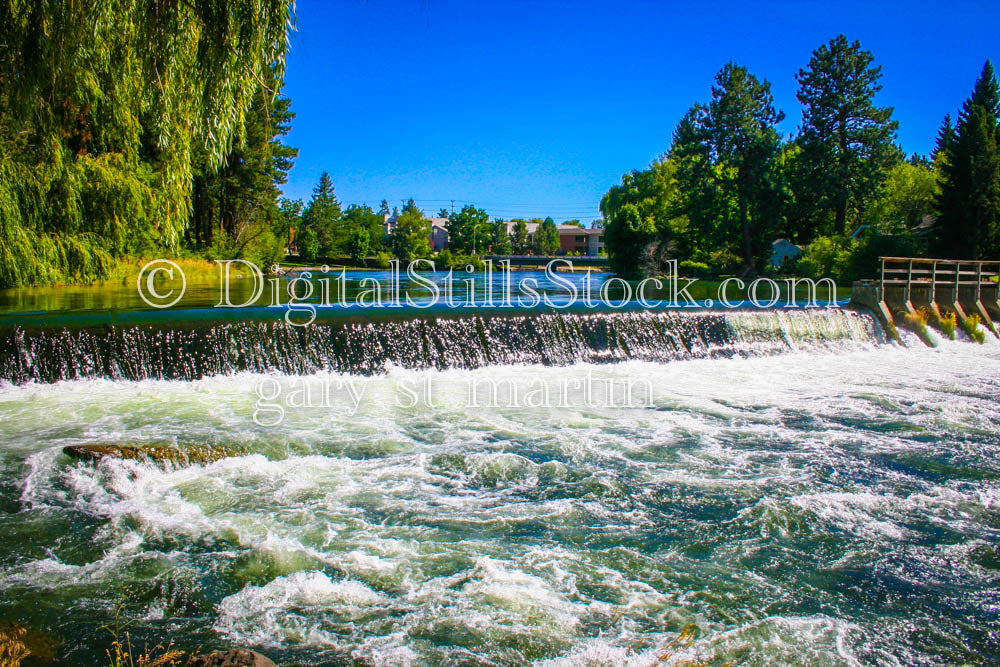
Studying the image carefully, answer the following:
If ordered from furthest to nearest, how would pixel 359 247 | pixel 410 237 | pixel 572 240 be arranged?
pixel 572 240
pixel 410 237
pixel 359 247

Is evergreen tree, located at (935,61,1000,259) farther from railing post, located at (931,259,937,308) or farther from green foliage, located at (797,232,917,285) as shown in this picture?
railing post, located at (931,259,937,308)

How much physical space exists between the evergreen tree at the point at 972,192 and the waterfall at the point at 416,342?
16476 millimetres

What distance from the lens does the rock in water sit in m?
2.66

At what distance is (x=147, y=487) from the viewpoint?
226 inches

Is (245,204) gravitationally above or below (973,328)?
above

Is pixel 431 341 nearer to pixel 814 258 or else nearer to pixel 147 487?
pixel 147 487

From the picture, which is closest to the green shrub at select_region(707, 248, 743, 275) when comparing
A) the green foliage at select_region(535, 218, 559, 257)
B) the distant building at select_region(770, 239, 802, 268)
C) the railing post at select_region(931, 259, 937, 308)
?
the distant building at select_region(770, 239, 802, 268)

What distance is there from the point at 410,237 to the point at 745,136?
47847 mm

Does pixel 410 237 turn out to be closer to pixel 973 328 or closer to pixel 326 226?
pixel 326 226

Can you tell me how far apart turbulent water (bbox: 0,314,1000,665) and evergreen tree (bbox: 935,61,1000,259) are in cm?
2379

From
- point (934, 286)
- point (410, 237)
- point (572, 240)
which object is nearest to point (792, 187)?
point (934, 286)

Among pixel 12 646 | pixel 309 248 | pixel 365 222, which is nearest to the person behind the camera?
pixel 12 646

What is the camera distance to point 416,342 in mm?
11953

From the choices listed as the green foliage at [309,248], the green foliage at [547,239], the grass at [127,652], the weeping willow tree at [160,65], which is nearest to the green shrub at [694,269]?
the green foliage at [309,248]
